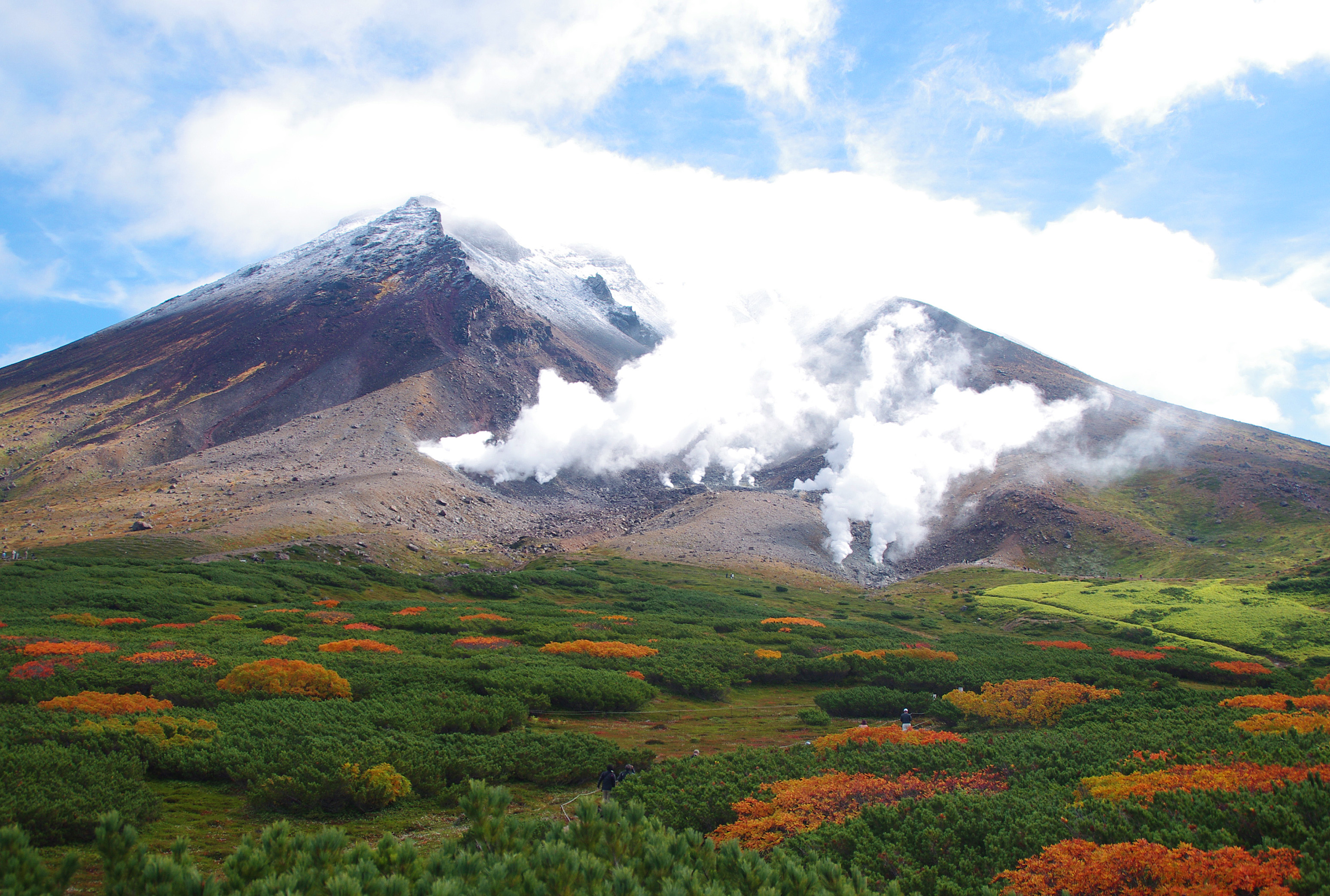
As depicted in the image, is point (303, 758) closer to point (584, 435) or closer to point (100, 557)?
point (100, 557)

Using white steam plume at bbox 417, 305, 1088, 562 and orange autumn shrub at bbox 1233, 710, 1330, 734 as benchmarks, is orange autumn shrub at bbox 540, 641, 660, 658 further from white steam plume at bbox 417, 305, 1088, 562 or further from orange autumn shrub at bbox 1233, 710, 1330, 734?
white steam plume at bbox 417, 305, 1088, 562

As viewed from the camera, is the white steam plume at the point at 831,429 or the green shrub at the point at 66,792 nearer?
the green shrub at the point at 66,792

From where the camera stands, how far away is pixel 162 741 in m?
15.5

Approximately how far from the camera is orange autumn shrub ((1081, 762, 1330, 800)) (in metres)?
12.1

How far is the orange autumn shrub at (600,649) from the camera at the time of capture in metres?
33.8

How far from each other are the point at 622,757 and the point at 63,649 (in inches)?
798

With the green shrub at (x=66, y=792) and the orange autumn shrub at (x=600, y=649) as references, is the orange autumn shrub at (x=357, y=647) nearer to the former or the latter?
the orange autumn shrub at (x=600, y=649)

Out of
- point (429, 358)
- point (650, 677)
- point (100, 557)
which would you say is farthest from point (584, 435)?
point (650, 677)

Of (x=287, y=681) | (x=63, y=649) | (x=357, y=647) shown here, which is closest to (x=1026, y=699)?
(x=287, y=681)

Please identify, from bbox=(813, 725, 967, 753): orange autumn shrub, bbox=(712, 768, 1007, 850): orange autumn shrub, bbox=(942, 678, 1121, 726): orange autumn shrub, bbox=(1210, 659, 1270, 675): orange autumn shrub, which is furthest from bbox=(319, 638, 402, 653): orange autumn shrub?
bbox=(1210, 659, 1270, 675): orange autumn shrub

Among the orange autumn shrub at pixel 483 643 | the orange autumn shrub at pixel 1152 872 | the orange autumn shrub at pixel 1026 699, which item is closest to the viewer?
the orange autumn shrub at pixel 1152 872

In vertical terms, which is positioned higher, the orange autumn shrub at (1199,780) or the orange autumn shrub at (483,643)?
the orange autumn shrub at (483,643)

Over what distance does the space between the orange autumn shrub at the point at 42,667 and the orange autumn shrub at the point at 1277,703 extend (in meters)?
35.8

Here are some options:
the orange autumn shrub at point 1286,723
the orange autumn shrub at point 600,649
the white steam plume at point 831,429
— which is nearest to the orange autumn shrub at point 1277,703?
the orange autumn shrub at point 1286,723
